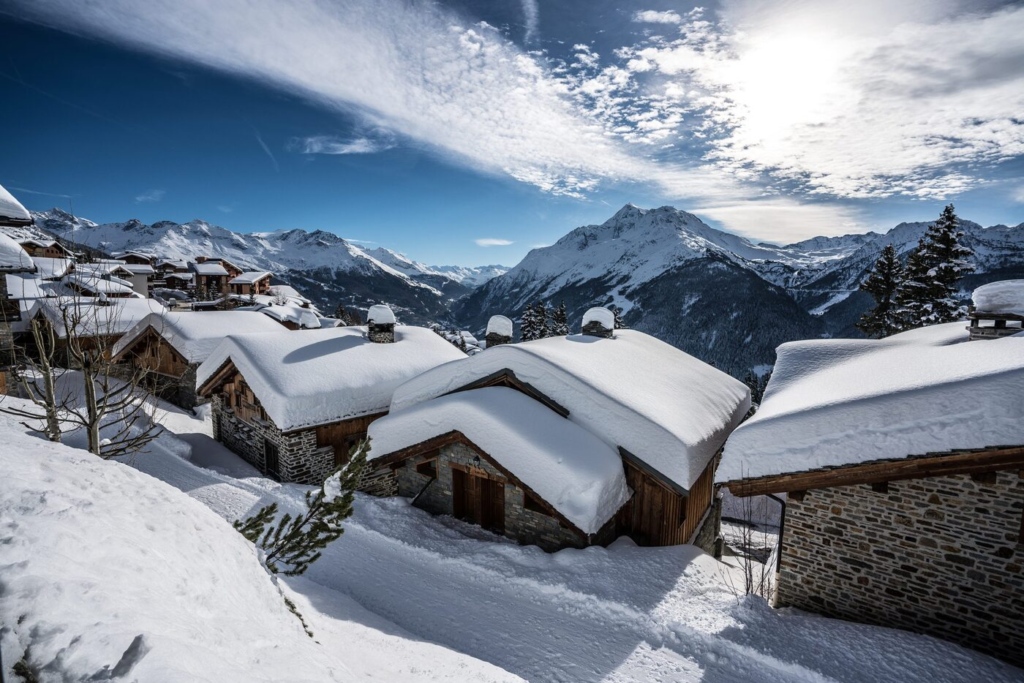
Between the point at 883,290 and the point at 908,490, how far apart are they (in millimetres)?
22738

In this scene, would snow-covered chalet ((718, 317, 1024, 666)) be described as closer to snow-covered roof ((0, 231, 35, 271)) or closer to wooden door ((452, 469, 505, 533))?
wooden door ((452, 469, 505, 533))

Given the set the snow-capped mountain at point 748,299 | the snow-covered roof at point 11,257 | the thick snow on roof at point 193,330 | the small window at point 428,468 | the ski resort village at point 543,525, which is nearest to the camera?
the ski resort village at point 543,525

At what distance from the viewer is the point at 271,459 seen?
635 inches

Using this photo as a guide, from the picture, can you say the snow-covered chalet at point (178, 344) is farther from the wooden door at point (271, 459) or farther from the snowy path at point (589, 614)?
the snowy path at point (589, 614)

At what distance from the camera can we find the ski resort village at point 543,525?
3.16m

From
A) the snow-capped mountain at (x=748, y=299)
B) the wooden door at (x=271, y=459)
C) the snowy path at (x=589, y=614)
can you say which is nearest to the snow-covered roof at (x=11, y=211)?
the snowy path at (x=589, y=614)

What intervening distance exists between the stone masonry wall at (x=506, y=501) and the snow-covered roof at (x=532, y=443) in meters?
0.83

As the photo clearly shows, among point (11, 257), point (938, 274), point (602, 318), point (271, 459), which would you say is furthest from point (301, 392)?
point (938, 274)

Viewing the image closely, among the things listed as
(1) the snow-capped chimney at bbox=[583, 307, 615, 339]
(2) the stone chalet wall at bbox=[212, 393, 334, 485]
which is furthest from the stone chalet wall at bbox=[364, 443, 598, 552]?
(1) the snow-capped chimney at bbox=[583, 307, 615, 339]

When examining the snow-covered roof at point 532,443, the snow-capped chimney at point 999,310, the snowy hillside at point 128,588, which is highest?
the snow-capped chimney at point 999,310

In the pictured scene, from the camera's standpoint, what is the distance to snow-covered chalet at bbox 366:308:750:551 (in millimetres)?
9828

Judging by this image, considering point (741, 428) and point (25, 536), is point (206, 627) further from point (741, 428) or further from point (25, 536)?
point (741, 428)

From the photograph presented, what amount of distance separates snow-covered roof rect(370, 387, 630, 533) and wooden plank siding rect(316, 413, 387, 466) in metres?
3.84

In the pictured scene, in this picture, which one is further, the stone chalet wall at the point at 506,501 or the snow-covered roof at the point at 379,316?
the snow-covered roof at the point at 379,316
